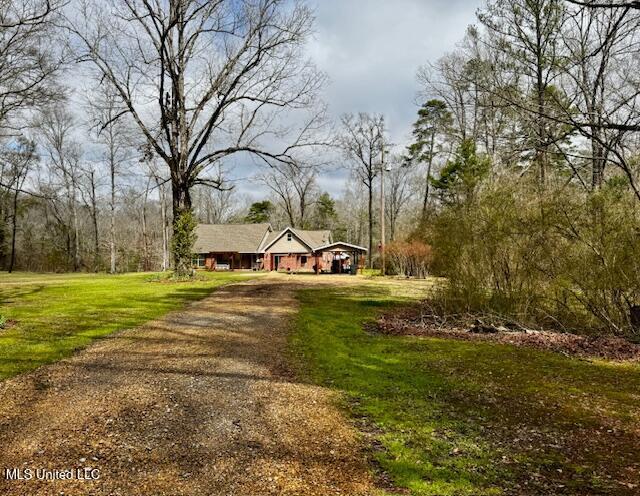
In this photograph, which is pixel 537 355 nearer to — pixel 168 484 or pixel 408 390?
pixel 408 390

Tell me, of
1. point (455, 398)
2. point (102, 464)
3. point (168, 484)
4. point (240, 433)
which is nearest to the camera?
point (168, 484)

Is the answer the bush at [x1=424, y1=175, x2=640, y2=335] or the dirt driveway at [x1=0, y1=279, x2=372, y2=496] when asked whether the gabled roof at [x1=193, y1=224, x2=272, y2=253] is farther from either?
the dirt driveway at [x1=0, y1=279, x2=372, y2=496]

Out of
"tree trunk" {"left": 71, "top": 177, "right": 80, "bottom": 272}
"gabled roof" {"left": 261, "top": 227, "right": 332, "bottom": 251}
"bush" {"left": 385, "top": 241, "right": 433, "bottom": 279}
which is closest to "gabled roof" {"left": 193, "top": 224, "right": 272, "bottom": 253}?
"gabled roof" {"left": 261, "top": 227, "right": 332, "bottom": 251}


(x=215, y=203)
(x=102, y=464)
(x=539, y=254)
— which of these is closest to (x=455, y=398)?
(x=102, y=464)

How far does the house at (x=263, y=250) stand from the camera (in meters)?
42.0

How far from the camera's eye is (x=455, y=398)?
562cm

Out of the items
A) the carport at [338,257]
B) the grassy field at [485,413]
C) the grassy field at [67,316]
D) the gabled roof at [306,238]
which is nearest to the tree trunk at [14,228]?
the gabled roof at [306,238]

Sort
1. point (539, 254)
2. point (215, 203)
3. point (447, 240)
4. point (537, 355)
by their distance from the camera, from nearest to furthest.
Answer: point (537, 355) → point (539, 254) → point (447, 240) → point (215, 203)

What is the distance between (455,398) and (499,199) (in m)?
5.98

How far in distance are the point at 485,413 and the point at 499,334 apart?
4.88 meters

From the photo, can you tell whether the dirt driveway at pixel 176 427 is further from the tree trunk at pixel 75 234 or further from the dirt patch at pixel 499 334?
the tree trunk at pixel 75 234

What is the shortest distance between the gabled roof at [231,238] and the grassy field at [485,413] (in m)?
36.6

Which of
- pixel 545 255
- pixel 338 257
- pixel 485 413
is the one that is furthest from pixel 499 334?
pixel 338 257

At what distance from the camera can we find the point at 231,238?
45.3 m
